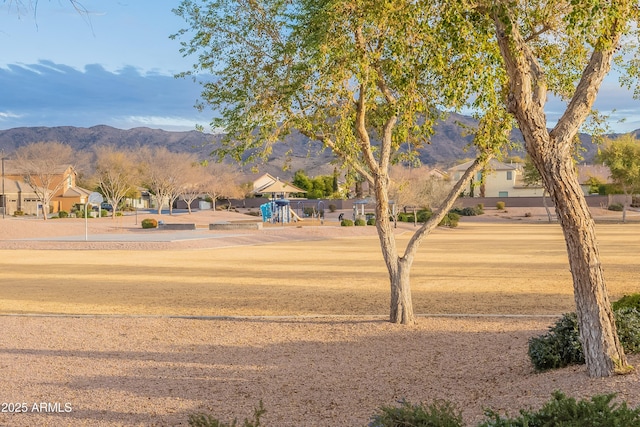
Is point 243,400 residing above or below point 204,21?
below

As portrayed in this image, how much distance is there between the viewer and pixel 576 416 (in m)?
5.26

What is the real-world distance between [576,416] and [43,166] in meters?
90.8

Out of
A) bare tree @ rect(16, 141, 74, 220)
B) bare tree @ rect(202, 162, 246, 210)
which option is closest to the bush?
bare tree @ rect(16, 141, 74, 220)

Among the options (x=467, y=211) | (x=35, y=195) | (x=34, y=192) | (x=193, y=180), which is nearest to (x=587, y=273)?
(x=467, y=211)

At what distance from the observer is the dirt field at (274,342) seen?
7938mm

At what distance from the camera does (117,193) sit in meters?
82.9

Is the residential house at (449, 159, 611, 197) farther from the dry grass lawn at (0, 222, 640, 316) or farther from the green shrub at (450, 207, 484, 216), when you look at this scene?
the dry grass lawn at (0, 222, 640, 316)

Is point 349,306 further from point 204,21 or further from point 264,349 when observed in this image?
point 204,21

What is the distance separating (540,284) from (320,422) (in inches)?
536

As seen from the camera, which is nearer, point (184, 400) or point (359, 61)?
point (184, 400)

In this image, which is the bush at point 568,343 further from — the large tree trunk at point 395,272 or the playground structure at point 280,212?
the playground structure at point 280,212

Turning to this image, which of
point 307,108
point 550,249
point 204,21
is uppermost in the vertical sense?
point 204,21

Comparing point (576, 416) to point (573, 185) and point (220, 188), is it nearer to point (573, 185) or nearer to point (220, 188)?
point (573, 185)

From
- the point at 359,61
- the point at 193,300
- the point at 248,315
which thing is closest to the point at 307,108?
the point at 359,61
